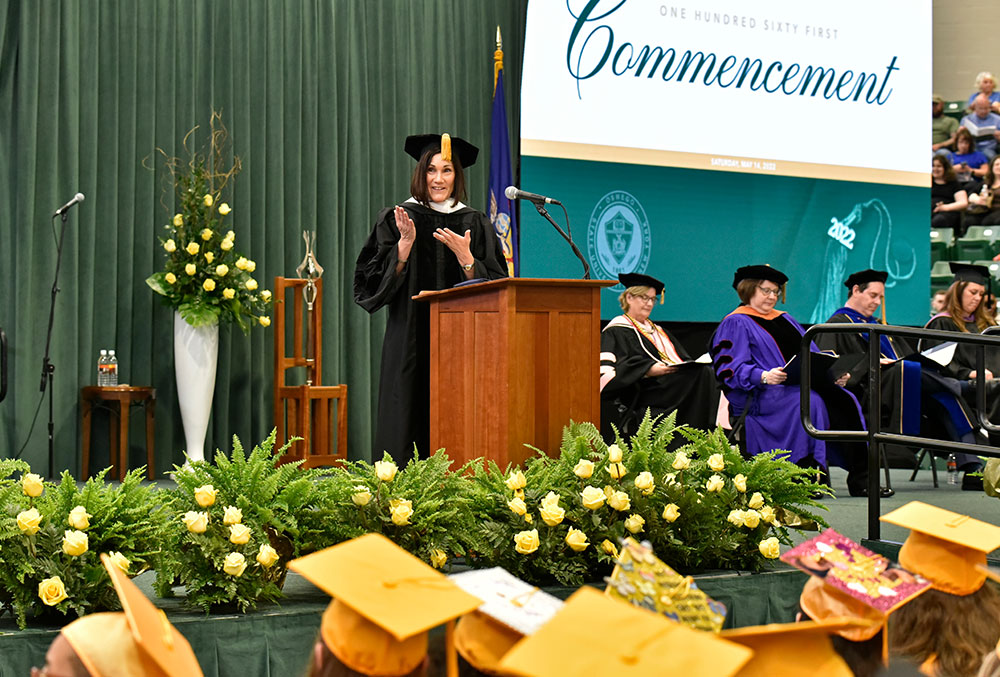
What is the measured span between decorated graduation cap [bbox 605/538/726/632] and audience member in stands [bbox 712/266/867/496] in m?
5.00

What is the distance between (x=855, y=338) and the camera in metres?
6.84

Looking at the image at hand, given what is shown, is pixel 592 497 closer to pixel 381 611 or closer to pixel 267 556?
pixel 267 556

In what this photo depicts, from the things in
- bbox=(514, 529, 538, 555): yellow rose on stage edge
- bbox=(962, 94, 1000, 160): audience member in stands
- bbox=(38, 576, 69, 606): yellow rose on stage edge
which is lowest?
bbox=(38, 576, 69, 606): yellow rose on stage edge

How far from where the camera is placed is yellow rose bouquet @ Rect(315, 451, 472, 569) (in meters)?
2.37

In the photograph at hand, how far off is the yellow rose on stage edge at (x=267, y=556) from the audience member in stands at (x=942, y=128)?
8716mm

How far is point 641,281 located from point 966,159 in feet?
14.2

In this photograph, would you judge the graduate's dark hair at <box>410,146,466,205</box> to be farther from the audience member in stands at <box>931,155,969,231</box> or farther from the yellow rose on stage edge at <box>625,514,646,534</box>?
the audience member in stands at <box>931,155,969,231</box>

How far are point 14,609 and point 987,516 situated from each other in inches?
169

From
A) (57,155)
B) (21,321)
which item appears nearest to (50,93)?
(57,155)

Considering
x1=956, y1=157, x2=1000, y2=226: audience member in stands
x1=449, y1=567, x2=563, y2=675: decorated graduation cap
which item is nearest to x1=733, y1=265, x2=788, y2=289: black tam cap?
x1=956, y1=157, x2=1000, y2=226: audience member in stands

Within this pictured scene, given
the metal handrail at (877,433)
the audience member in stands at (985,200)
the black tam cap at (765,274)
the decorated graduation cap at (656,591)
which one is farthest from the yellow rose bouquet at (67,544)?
the audience member in stands at (985,200)

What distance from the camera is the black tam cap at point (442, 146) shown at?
419cm

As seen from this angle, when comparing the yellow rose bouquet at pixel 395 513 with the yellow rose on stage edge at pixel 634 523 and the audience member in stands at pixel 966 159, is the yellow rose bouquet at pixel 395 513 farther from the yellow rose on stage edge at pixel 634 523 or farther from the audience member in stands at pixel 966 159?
the audience member in stands at pixel 966 159

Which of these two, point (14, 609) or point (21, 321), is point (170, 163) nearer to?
point (21, 321)
